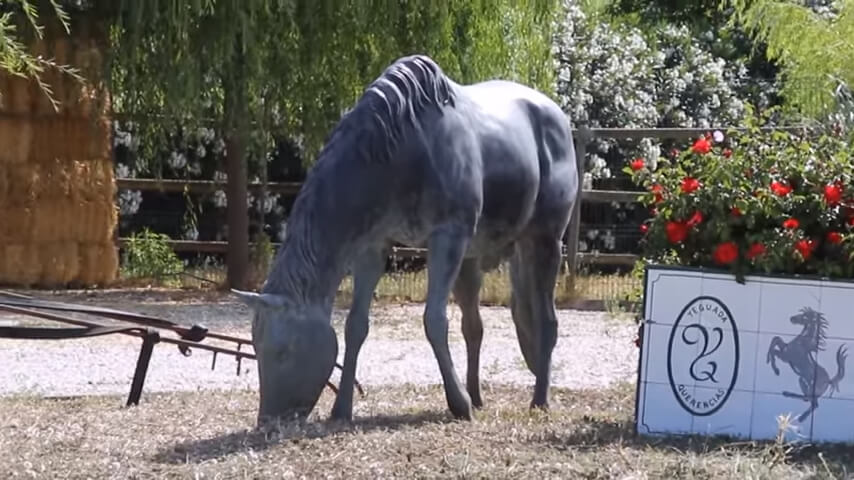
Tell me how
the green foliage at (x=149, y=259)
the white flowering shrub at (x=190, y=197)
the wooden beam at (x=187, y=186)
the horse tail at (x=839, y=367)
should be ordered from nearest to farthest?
1. the horse tail at (x=839, y=367)
2. the green foliage at (x=149, y=259)
3. the wooden beam at (x=187, y=186)
4. the white flowering shrub at (x=190, y=197)

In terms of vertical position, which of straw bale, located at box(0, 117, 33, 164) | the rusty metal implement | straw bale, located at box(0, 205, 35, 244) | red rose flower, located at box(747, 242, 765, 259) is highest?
straw bale, located at box(0, 117, 33, 164)

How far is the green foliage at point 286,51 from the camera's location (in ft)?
43.6

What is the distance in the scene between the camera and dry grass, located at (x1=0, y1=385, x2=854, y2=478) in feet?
19.0

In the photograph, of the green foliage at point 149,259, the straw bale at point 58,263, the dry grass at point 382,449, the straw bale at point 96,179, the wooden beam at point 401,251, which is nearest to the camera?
the dry grass at point 382,449

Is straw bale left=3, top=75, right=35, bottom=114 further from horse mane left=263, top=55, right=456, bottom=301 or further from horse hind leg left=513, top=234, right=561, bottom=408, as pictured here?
horse mane left=263, top=55, right=456, bottom=301

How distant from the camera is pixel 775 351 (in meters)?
6.55

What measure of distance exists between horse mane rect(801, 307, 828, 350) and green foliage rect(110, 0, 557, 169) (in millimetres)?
7387

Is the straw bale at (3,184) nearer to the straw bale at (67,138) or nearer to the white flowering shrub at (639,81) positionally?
the straw bale at (67,138)

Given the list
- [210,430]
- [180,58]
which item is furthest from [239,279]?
[210,430]

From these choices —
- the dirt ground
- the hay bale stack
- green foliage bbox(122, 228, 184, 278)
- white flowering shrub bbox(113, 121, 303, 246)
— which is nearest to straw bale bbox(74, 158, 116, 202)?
the hay bale stack

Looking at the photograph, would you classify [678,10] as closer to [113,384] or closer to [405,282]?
[405,282]

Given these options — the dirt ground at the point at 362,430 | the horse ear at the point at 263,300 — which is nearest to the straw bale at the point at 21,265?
the dirt ground at the point at 362,430

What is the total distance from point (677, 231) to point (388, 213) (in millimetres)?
1294

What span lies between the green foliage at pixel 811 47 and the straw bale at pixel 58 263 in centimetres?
693
